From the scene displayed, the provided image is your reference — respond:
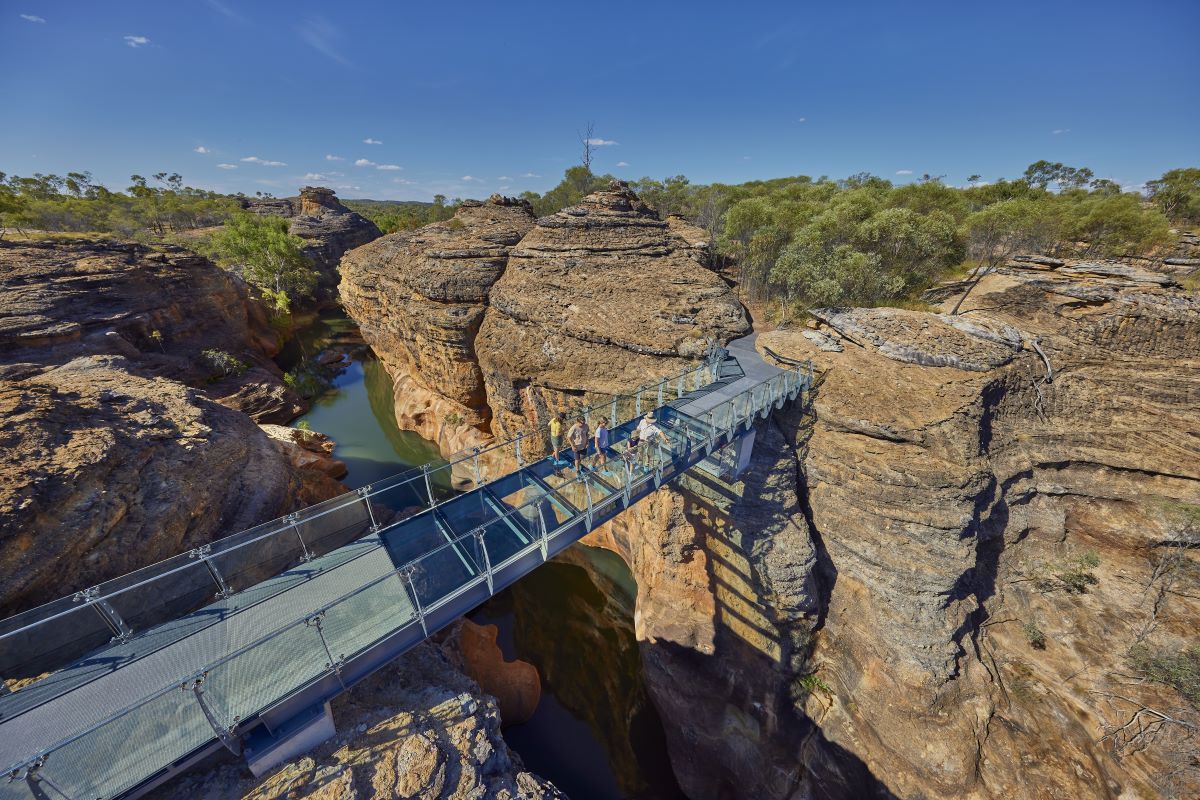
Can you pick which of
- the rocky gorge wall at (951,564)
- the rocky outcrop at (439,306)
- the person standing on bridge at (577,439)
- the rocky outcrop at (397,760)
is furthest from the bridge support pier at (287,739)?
the rocky outcrop at (439,306)

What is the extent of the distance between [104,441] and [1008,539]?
2414 cm

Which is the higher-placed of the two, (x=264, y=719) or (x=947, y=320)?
(x=947, y=320)

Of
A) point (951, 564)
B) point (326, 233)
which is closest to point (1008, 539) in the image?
point (951, 564)

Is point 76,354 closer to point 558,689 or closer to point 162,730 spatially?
point 162,730

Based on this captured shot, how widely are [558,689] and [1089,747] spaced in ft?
45.8

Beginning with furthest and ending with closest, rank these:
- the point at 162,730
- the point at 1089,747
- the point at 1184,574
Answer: the point at 1184,574
the point at 1089,747
the point at 162,730

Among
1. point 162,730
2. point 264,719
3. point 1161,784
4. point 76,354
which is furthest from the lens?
point 76,354

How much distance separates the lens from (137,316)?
20.1m

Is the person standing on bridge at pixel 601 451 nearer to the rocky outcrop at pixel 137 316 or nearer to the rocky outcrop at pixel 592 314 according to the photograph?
the rocky outcrop at pixel 592 314

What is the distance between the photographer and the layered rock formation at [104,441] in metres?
7.99

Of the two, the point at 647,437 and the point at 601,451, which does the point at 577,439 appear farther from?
the point at 647,437

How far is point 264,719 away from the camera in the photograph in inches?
215

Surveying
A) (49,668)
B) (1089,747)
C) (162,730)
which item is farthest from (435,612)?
(1089,747)

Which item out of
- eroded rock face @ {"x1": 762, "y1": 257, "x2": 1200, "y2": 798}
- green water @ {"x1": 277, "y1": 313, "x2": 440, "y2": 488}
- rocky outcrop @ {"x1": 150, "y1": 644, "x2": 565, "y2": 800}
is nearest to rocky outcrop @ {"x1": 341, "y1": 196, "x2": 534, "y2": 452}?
green water @ {"x1": 277, "y1": 313, "x2": 440, "y2": 488}
